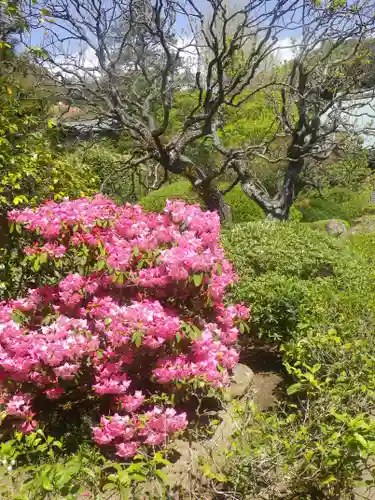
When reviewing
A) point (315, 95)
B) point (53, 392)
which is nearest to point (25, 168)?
point (53, 392)

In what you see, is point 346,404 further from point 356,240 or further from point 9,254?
point 356,240

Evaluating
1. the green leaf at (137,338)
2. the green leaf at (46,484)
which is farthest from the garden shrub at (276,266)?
the green leaf at (46,484)

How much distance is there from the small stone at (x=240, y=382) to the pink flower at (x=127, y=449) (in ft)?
3.31

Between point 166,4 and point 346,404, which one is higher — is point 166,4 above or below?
above

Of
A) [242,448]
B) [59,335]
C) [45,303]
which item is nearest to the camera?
[242,448]

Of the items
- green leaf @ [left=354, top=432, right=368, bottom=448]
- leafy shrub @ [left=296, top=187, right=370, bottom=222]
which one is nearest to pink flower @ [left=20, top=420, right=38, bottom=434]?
green leaf @ [left=354, top=432, right=368, bottom=448]

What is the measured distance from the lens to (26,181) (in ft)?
13.3

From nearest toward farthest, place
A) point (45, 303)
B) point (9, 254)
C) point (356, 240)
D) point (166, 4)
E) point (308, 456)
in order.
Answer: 1. point (308, 456)
2. point (45, 303)
3. point (9, 254)
4. point (166, 4)
5. point (356, 240)

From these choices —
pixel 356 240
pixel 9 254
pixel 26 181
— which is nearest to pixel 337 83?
pixel 356 240

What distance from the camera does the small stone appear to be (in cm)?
352

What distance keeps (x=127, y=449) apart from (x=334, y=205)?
12.2m

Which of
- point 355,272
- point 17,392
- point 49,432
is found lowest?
point 49,432

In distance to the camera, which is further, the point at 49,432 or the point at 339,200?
the point at 339,200

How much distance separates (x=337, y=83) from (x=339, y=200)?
6.89 m
